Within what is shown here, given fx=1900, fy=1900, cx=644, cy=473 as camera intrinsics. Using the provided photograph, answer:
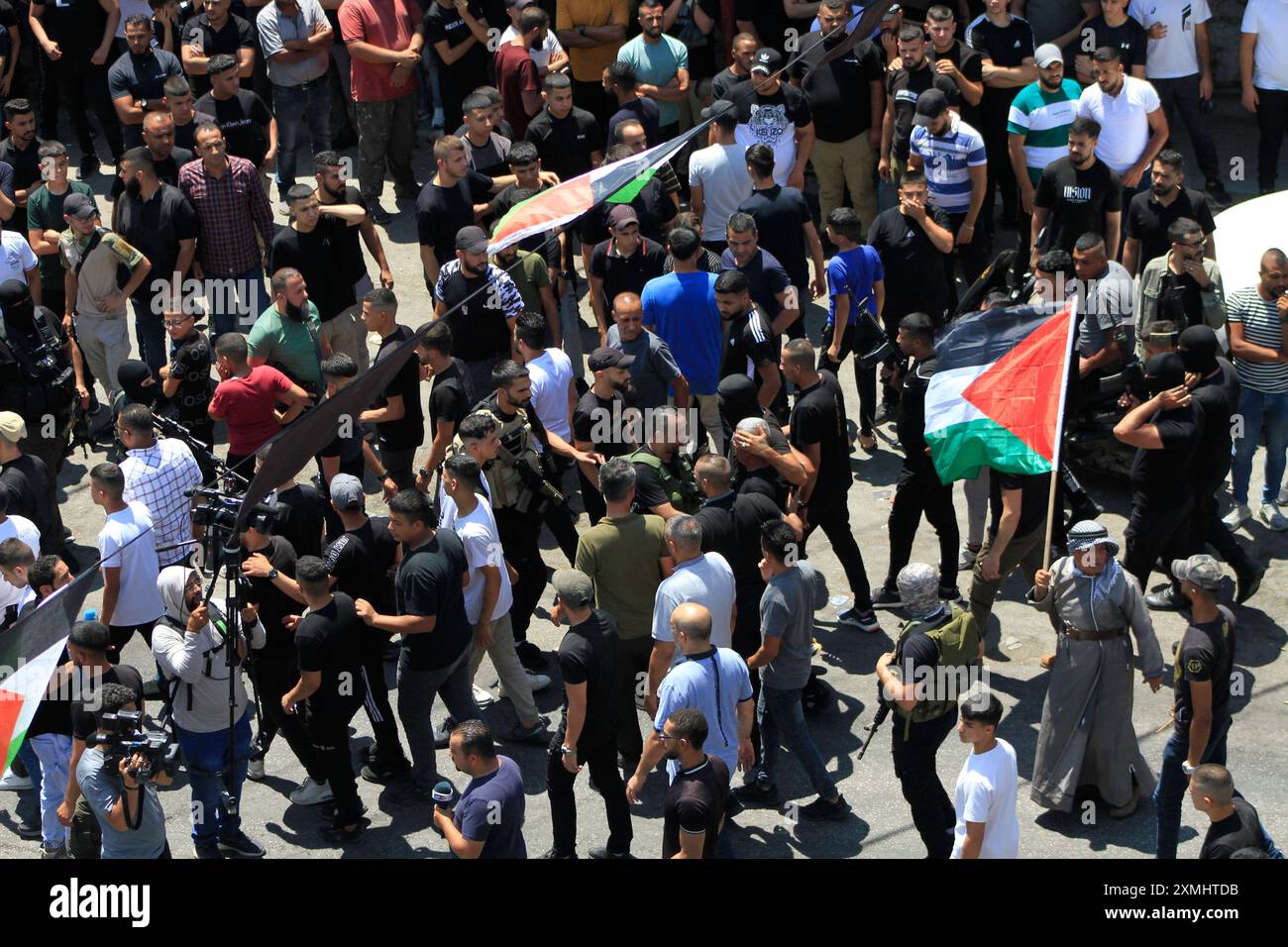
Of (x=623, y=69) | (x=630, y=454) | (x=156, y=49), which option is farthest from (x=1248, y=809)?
(x=156, y=49)

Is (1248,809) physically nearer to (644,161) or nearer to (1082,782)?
(1082,782)

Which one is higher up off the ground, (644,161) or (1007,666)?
(644,161)

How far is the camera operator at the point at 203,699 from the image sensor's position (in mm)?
9234

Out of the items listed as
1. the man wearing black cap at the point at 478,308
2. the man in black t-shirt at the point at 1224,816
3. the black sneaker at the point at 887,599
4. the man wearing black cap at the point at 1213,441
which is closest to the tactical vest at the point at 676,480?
the black sneaker at the point at 887,599

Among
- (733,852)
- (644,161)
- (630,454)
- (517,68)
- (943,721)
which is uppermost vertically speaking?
(517,68)

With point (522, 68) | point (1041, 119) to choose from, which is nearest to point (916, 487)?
point (1041, 119)

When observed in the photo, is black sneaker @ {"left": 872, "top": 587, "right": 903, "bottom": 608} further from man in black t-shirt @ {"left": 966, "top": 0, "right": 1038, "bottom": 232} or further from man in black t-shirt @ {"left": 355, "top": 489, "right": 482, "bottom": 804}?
man in black t-shirt @ {"left": 966, "top": 0, "right": 1038, "bottom": 232}

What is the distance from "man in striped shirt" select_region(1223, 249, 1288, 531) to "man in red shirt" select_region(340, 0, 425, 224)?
711 cm

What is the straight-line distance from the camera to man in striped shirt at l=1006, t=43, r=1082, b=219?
546 inches

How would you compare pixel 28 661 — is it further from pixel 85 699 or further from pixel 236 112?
pixel 236 112

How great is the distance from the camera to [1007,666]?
10852 millimetres

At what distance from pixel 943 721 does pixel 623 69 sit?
7021mm

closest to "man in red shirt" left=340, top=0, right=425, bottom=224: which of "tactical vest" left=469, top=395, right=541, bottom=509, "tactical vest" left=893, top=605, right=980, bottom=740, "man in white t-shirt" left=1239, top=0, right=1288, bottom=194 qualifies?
"tactical vest" left=469, top=395, right=541, bottom=509

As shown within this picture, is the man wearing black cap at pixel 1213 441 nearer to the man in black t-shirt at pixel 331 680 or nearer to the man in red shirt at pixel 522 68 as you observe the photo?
the man in black t-shirt at pixel 331 680
